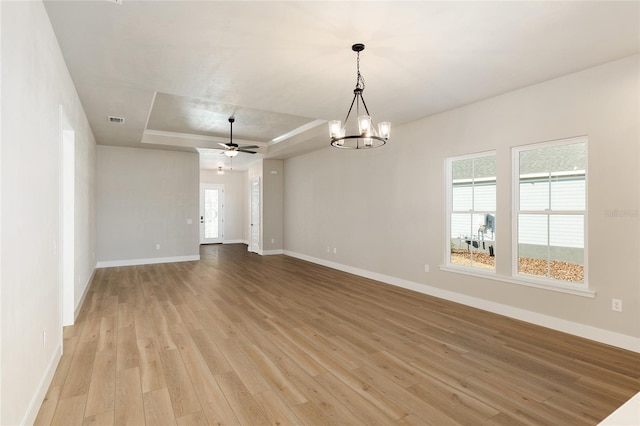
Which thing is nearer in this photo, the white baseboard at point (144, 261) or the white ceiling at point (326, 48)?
the white ceiling at point (326, 48)

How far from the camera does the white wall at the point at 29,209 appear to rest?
5.69 ft

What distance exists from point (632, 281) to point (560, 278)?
→ 2.25 feet

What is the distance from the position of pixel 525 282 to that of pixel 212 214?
11265mm

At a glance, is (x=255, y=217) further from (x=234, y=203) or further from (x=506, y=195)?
(x=506, y=195)

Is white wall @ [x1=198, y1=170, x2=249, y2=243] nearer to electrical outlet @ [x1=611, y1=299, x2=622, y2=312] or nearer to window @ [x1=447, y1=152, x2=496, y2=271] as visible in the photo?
window @ [x1=447, y1=152, x2=496, y2=271]

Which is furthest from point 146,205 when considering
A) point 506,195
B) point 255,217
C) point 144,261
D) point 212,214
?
point 506,195

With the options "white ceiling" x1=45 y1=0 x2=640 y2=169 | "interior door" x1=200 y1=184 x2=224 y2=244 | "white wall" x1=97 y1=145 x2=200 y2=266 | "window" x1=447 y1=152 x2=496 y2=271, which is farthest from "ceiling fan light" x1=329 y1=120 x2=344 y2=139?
"interior door" x1=200 y1=184 x2=224 y2=244

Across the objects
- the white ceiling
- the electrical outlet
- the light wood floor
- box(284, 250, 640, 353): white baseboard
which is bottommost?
the light wood floor

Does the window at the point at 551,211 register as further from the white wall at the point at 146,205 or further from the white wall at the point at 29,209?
the white wall at the point at 146,205

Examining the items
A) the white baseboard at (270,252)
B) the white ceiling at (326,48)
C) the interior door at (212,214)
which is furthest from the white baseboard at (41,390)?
the interior door at (212,214)

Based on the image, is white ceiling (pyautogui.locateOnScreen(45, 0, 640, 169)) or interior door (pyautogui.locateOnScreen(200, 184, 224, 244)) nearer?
white ceiling (pyautogui.locateOnScreen(45, 0, 640, 169))

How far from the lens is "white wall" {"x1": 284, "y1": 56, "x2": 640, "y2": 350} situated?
3453 mm

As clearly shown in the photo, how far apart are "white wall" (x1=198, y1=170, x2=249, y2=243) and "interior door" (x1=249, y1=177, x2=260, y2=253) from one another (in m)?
2.28

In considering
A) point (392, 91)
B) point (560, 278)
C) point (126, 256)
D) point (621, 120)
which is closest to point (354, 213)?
point (392, 91)
